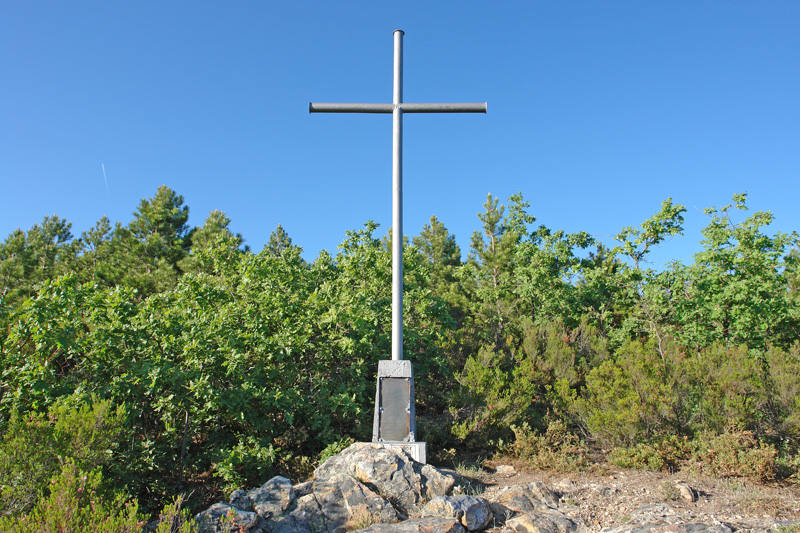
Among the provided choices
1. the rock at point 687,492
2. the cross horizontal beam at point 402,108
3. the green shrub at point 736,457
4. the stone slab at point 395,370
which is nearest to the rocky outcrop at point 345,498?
the stone slab at point 395,370

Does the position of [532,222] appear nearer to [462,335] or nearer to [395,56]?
[462,335]

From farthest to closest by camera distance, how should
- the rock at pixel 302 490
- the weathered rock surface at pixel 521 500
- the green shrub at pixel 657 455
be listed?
the green shrub at pixel 657 455 < the rock at pixel 302 490 < the weathered rock surface at pixel 521 500

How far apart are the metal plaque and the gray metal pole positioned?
38 cm

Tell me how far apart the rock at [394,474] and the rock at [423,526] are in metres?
0.62

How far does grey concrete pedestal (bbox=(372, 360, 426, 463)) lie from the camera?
6938 mm

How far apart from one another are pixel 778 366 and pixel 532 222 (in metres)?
10.9

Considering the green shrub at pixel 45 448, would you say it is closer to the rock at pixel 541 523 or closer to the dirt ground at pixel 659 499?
the rock at pixel 541 523

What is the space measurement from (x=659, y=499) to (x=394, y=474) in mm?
3133

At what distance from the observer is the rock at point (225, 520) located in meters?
4.57

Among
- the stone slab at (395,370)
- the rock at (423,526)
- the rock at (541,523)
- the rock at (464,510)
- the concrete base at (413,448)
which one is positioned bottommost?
the rock at (541,523)

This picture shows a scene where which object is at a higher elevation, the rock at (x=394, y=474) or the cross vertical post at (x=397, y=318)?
the cross vertical post at (x=397, y=318)

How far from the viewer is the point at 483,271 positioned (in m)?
17.7

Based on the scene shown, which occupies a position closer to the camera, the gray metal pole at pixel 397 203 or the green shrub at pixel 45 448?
the green shrub at pixel 45 448

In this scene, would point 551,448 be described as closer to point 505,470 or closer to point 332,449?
point 505,470
